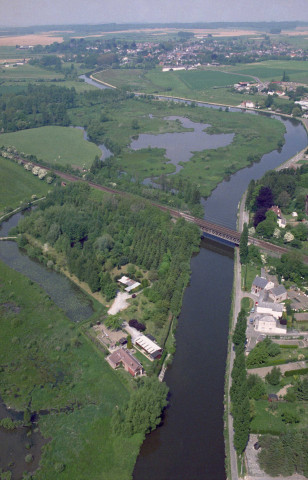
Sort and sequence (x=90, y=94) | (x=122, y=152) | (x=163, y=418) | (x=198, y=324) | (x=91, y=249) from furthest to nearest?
(x=90, y=94) < (x=122, y=152) < (x=91, y=249) < (x=198, y=324) < (x=163, y=418)

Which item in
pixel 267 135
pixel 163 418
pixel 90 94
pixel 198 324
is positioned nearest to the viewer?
pixel 163 418

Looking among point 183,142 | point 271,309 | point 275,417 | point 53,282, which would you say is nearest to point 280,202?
point 271,309

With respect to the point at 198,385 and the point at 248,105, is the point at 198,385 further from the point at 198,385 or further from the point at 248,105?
the point at 248,105

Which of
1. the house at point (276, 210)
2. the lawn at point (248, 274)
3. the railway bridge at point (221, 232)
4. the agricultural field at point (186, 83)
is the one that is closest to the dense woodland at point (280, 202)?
the house at point (276, 210)

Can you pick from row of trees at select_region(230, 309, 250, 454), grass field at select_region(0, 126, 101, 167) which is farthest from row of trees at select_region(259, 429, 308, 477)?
grass field at select_region(0, 126, 101, 167)

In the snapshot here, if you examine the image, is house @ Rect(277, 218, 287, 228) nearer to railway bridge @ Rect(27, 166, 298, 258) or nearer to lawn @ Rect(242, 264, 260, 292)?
railway bridge @ Rect(27, 166, 298, 258)

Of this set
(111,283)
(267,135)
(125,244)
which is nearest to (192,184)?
(125,244)

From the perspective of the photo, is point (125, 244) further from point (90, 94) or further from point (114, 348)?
point (90, 94)
